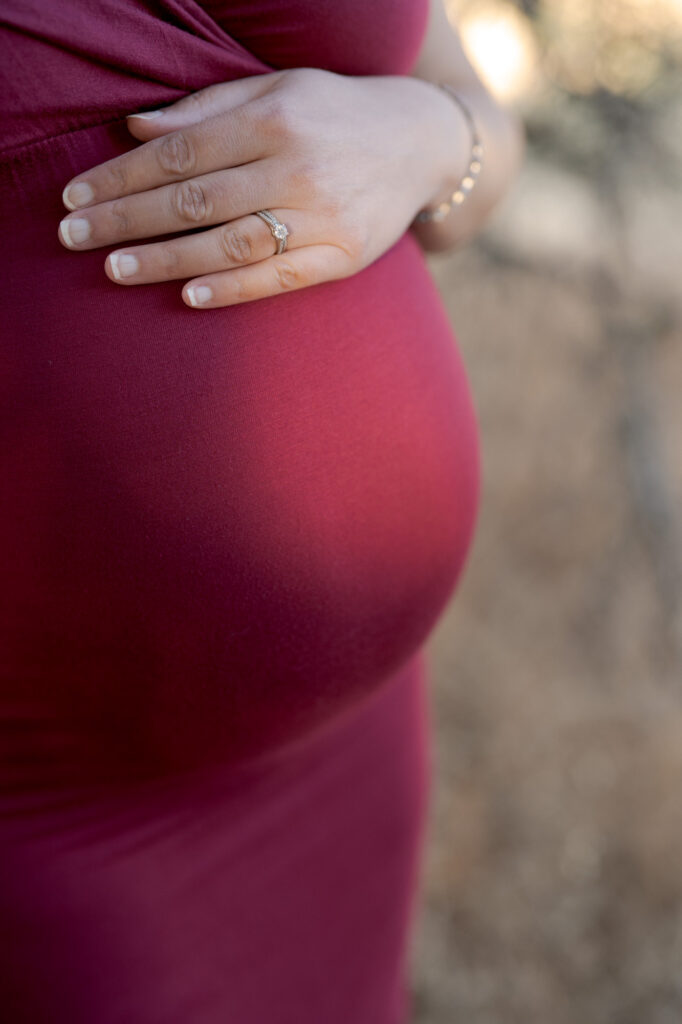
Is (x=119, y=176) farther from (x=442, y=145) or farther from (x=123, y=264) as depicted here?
(x=442, y=145)

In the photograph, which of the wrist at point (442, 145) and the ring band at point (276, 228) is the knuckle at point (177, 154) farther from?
the wrist at point (442, 145)

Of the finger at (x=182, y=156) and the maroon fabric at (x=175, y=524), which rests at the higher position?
the finger at (x=182, y=156)

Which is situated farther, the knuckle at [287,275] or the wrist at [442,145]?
the wrist at [442,145]

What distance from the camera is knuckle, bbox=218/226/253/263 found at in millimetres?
699

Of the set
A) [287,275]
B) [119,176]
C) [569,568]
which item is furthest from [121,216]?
[569,568]

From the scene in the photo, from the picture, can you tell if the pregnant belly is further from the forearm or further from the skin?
the forearm

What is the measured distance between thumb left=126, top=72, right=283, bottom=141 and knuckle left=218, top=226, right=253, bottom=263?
85 millimetres

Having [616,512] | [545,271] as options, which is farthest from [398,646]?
[545,271]

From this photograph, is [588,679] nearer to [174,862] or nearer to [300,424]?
[174,862]

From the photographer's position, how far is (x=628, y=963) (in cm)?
194

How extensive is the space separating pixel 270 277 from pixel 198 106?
143 millimetres

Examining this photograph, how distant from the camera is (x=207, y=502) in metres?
0.71

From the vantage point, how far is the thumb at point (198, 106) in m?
0.69

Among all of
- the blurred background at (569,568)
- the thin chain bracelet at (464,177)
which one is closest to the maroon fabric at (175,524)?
the thin chain bracelet at (464,177)
